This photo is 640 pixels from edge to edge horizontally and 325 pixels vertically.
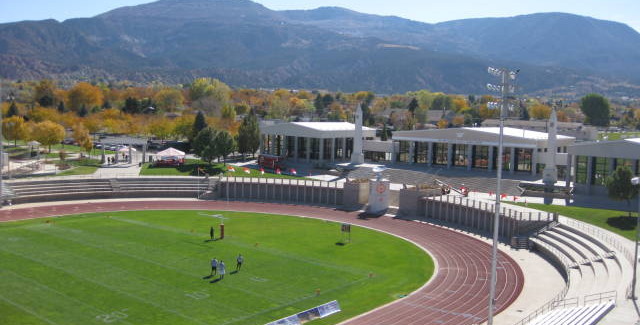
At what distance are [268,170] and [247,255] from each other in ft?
132

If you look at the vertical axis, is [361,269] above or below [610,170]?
below

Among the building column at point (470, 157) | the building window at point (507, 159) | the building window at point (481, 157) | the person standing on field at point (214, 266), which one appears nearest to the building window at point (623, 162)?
the building window at point (507, 159)

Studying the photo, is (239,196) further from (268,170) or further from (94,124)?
(94,124)

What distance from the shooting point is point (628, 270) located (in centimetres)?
3406

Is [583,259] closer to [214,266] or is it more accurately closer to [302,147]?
[214,266]

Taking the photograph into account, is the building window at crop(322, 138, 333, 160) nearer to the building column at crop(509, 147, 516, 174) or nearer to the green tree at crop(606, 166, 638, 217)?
the building column at crop(509, 147, 516, 174)

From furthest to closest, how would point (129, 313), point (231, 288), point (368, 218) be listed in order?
point (368, 218) → point (231, 288) → point (129, 313)

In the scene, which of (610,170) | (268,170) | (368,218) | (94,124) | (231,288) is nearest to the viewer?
(231,288)

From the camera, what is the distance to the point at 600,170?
2398 inches

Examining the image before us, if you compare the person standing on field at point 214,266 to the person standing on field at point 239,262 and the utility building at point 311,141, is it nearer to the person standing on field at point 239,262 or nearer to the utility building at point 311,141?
the person standing on field at point 239,262

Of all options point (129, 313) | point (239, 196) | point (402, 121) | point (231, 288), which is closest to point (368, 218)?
point (239, 196)

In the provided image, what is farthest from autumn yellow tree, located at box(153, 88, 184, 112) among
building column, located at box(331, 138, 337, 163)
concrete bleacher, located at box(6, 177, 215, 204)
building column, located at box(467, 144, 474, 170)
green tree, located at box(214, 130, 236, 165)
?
building column, located at box(467, 144, 474, 170)

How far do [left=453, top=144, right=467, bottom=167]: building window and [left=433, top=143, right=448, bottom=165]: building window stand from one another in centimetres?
148

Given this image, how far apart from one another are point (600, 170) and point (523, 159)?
13.7m
